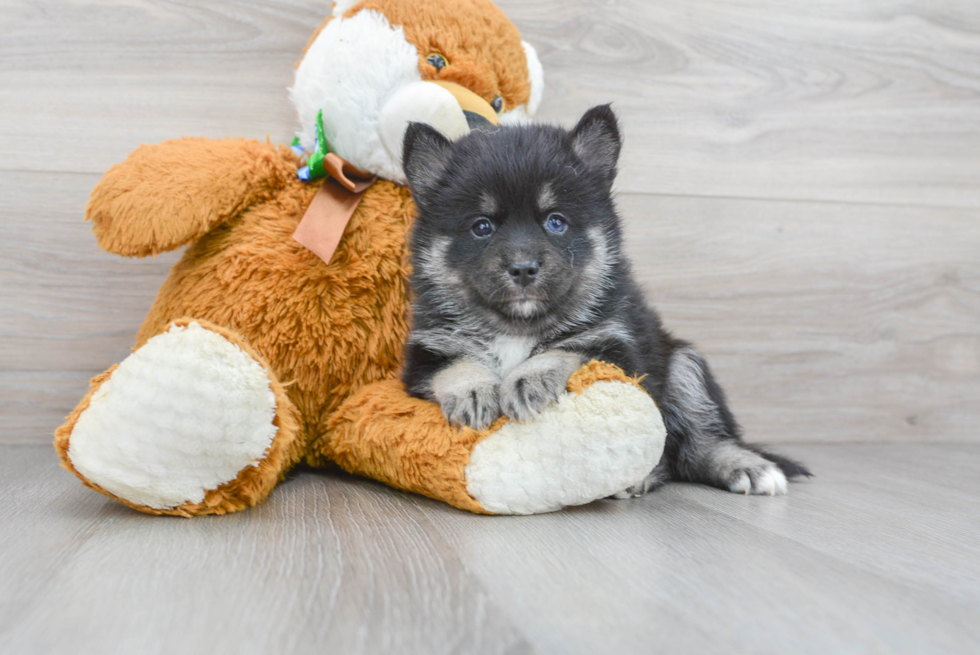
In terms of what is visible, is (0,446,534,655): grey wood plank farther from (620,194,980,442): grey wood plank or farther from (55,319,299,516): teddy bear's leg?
(620,194,980,442): grey wood plank

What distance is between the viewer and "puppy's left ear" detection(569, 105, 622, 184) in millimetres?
1699

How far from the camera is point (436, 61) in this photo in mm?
1861

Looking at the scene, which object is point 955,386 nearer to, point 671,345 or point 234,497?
point 671,345

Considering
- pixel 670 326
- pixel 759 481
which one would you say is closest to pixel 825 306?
pixel 670 326

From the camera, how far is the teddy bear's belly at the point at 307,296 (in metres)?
1.80

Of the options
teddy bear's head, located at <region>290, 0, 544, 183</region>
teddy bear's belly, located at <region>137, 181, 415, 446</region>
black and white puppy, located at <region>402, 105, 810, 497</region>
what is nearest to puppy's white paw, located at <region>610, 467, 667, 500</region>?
black and white puppy, located at <region>402, 105, 810, 497</region>

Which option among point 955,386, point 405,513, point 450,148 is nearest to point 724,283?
point 955,386

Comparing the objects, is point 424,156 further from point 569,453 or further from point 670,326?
point 670,326

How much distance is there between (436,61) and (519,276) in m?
0.69

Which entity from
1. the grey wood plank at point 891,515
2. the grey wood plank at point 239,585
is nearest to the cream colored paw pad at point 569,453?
the grey wood plank at point 239,585

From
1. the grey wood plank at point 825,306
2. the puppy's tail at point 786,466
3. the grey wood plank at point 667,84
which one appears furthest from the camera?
the grey wood plank at point 825,306

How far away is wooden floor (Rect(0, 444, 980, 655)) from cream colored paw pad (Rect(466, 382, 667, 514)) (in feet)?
0.19

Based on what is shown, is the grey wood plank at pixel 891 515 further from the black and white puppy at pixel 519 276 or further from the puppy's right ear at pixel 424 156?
the puppy's right ear at pixel 424 156

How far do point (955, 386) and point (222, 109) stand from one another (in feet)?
9.27
